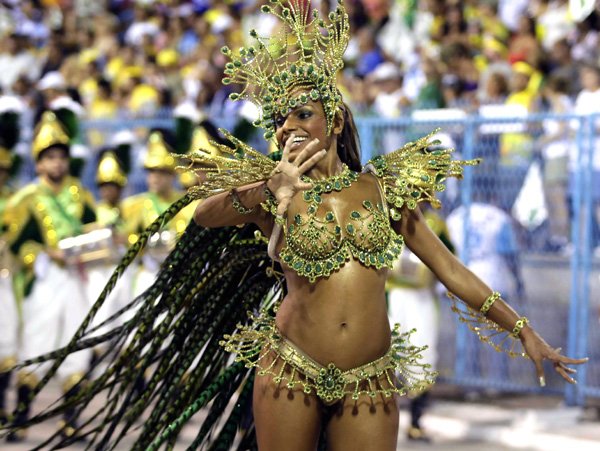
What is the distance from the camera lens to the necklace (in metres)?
3.82

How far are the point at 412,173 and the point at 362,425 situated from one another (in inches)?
33.4

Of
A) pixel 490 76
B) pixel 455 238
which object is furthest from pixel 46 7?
pixel 455 238

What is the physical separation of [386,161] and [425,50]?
8014mm

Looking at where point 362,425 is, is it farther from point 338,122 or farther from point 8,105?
point 8,105

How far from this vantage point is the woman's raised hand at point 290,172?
368 centimetres

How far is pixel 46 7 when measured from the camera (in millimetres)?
16875

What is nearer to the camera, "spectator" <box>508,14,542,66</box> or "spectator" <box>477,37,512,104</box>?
"spectator" <box>477,37,512,104</box>

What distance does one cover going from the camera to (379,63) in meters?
12.3

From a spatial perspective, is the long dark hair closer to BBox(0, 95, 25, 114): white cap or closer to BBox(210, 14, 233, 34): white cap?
BBox(0, 95, 25, 114): white cap

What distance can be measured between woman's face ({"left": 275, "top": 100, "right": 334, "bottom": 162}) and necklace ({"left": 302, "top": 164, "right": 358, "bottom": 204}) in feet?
0.39

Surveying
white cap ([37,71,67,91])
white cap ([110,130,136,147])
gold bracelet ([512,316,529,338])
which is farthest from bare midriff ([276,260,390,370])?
white cap ([37,71,67,91])

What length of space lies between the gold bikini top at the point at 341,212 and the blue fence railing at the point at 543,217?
13.7 ft

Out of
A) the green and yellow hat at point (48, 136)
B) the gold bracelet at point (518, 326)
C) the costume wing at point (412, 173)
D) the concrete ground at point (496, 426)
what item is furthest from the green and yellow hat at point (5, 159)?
the gold bracelet at point (518, 326)

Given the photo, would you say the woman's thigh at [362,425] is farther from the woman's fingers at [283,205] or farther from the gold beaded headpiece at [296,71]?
the gold beaded headpiece at [296,71]
